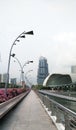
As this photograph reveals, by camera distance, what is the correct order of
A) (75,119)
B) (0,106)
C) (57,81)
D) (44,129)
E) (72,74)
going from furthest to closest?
(57,81) → (72,74) → (0,106) → (44,129) → (75,119)

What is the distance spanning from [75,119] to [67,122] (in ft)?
6.14

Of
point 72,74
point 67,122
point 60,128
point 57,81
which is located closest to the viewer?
point 67,122

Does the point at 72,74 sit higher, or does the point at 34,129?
the point at 72,74

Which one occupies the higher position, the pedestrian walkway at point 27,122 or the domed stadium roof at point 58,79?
the domed stadium roof at point 58,79

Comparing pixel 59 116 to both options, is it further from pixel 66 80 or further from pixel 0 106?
pixel 66 80

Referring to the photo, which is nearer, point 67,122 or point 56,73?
point 67,122

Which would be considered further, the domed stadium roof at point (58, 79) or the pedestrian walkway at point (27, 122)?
the domed stadium roof at point (58, 79)

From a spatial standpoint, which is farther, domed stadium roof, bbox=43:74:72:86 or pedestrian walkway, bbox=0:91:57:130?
domed stadium roof, bbox=43:74:72:86

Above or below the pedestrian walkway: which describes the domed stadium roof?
above

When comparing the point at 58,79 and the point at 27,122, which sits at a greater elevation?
the point at 58,79

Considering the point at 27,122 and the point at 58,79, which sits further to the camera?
the point at 58,79

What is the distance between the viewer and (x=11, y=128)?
15.6 metres

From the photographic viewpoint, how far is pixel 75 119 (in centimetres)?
1033

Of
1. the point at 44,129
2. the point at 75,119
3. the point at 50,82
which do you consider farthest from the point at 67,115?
the point at 50,82
